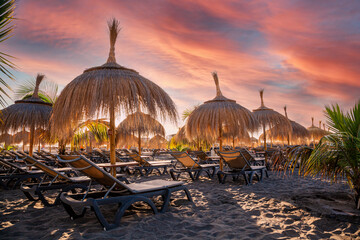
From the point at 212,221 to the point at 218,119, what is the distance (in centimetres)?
460

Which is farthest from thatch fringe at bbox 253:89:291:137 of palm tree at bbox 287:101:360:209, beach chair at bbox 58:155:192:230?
beach chair at bbox 58:155:192:230

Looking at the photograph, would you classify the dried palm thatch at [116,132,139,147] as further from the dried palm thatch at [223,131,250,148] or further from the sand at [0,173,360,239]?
the sand at [0,173,360,239]

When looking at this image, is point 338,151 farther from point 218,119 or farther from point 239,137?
point 239,137

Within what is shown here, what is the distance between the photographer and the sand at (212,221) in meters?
2.36

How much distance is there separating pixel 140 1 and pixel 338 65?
6.72 metres

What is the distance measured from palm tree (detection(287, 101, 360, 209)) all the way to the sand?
0.51 m

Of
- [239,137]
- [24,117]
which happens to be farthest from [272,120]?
[24,117]

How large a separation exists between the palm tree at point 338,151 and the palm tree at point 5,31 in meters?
3.82

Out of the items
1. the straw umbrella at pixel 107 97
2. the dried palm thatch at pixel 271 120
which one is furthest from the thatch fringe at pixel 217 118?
the dried palm thatch at pixel 271 120

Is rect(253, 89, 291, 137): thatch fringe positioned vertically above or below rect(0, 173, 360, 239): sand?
above

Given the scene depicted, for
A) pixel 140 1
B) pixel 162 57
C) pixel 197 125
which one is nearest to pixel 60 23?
pixel 140 1

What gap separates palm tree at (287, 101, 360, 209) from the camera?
8.89 ft

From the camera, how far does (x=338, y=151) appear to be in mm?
2797

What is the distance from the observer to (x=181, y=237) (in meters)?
2.33
